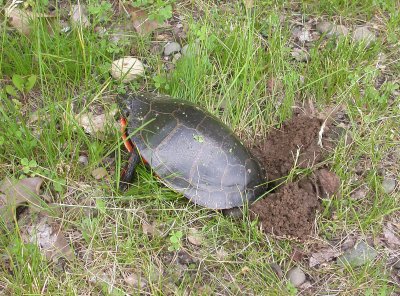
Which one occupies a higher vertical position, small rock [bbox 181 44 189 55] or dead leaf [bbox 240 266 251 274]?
small rock [bbox 181 44 189 55]

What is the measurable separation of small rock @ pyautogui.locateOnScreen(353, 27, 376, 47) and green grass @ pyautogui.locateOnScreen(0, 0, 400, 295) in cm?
11

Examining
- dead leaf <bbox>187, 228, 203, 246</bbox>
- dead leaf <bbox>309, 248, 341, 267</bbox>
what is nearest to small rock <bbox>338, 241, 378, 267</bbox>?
dead leaf <bbox>309, 248, 341, 267</bbox>

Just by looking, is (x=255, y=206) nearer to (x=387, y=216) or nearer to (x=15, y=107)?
(x=387, y=216)

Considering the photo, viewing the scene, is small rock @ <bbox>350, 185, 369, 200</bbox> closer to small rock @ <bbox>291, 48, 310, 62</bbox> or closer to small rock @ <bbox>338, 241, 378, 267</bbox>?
small rock @ <bbox>338, 241, 378, 267</bbox>

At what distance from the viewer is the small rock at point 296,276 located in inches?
119

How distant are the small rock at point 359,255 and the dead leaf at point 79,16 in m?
2.35

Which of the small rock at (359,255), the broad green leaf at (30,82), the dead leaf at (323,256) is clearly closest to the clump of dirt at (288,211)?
the dead leaf at (323,256)

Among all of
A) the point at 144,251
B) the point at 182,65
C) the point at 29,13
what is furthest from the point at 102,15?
the point at 144,251

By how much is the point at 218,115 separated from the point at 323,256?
4.03 feet

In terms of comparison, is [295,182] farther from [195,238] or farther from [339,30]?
[339,30]

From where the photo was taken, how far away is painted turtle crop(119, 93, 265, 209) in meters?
3.21

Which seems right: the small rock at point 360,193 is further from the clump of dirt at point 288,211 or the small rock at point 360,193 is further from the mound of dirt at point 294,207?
the clump of dirt at point 288,211

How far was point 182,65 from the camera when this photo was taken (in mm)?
3686

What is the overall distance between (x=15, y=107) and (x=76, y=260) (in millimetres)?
1086
